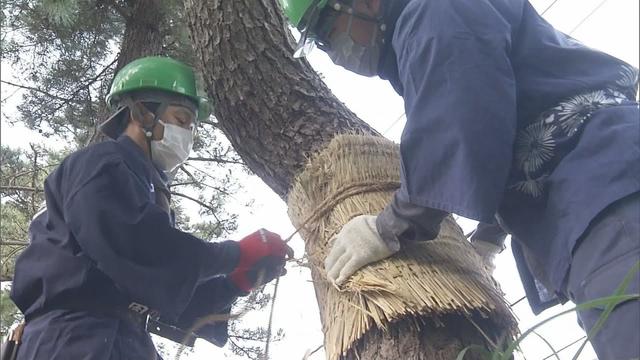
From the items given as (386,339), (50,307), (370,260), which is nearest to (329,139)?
(370,260)

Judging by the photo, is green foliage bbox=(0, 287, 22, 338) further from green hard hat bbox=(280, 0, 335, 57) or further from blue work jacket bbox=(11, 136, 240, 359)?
green hard hat bbox=(280, 0, 335, 57)

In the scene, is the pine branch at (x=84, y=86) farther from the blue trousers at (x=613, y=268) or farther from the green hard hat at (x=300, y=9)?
the blue trousers at (x=613, y=268)

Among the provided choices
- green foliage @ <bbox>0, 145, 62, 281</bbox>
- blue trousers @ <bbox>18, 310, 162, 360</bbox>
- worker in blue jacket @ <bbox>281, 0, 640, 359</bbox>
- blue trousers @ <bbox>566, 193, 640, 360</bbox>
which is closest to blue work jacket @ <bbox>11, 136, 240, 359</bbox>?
blue trousers @ <bbox>18, 310, 162, 360</bbox>

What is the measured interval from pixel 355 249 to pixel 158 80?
105 cm

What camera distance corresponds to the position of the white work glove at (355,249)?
1.55 meters

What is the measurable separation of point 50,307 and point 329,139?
0.90 metres

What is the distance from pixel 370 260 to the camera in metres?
1.56

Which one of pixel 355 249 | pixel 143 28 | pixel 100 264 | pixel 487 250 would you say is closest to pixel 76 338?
pixel 100 264

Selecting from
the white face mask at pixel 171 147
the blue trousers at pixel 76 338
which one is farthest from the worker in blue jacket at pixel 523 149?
the white face mask at pixel 171 147

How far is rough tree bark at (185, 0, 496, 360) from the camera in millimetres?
2148

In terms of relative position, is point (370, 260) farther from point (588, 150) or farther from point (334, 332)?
point (588, 150)

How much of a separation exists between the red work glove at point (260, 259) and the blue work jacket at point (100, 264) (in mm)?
90

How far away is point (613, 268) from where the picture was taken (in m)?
1.16

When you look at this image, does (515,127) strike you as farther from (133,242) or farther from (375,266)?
(133,242)
